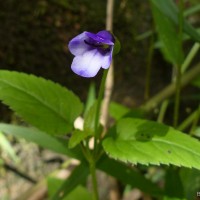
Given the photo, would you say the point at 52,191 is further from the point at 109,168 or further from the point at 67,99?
the point at 67,99

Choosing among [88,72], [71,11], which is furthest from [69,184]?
[71,11]

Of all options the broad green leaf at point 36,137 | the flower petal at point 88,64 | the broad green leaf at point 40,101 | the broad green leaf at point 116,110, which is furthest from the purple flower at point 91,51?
the broad green leaf at point 116,110

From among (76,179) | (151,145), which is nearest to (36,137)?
(76,179)

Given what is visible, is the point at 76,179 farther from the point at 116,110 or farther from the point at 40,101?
the point at 116,110

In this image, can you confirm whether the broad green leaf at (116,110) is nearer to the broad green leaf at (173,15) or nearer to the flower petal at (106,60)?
the broad green leaf at (173,15)

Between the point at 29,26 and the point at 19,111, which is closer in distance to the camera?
the point at 19,111

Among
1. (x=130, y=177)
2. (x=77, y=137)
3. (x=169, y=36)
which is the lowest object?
(x=130, y=177)
